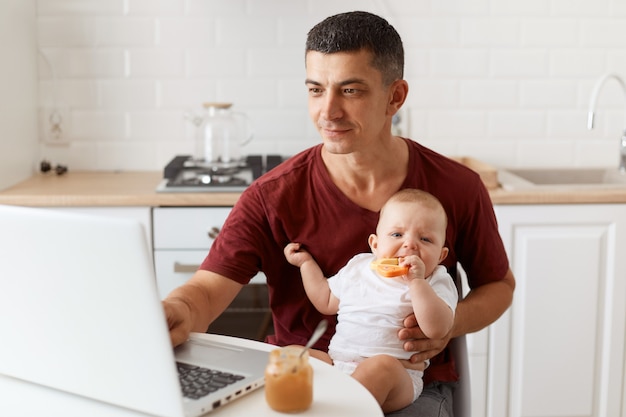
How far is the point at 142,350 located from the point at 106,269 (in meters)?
0.12

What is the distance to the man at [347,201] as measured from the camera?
1862mm

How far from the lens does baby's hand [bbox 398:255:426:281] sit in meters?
1.72

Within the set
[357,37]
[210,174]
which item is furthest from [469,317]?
[210,174]

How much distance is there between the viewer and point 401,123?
3416 millimetres

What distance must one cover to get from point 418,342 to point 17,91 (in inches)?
78.0

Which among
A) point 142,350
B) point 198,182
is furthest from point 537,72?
point 142,350

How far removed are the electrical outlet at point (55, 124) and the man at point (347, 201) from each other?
159 cm

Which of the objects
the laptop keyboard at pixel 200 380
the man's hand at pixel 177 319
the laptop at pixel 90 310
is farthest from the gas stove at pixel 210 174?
the laptop at pixel 90 310

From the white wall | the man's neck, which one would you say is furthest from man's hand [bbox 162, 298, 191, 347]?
the white wall

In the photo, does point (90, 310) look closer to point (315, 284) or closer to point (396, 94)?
point (315, 284)

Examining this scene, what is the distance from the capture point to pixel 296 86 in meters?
3.40

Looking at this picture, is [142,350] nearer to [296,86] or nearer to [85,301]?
[85,301]

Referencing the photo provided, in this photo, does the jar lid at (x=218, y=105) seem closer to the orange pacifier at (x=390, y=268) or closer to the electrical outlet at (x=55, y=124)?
the electrical outlet at (x=55, y=124)

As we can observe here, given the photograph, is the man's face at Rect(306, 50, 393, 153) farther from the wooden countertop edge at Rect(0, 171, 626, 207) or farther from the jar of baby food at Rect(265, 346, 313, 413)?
the wooden countertop edge at Rect(0, 171, 626, 207)
